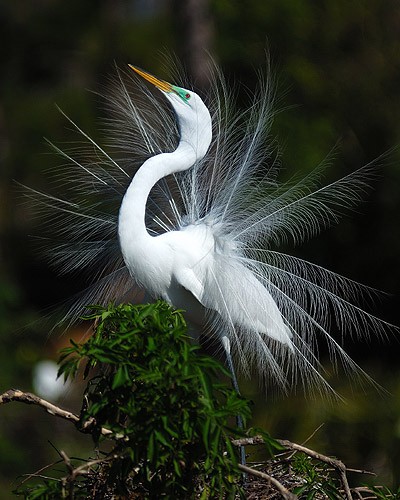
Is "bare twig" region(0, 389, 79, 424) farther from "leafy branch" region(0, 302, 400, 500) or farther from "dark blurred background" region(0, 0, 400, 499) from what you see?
"dark blurred background" region(0, 0, 400, 499)

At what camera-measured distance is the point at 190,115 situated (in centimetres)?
346

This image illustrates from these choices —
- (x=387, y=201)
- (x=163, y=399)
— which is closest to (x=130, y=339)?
(x=163, y=399)

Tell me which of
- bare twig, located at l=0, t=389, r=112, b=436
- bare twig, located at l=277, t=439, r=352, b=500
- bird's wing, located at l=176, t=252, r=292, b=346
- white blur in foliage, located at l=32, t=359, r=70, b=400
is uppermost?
bare twig, located at l=0, t=389, r=112, b=436

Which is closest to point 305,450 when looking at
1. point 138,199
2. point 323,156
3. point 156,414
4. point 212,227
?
point 156,414

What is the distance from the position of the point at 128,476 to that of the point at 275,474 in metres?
0.59

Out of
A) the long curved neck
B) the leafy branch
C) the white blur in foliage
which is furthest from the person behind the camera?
the white blur in foliage

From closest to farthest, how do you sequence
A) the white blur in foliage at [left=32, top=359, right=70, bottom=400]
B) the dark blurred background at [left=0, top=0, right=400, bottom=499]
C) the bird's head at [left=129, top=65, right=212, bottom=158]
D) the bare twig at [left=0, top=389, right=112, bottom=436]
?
the bare twig at [left=0, top=389, right=112, bottom=436] → the bird's head at [left=129, top=65, right=212, bottom=158] → the dark blurred background at [left=0, top=0, right=400, bottom=499] → the white blur in foliage at [left=32, top=359, right=70, bottom=400]

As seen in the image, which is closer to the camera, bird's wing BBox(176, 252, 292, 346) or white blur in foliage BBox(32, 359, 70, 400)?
bird's wing BBox(176, 252, 292, 346)

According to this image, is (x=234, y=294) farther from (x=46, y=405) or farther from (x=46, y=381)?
(x=46, y=381)

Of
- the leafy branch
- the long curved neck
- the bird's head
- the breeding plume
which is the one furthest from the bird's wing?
the leafy branch

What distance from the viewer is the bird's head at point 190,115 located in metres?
3.47

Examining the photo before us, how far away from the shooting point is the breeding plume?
347 centimetres

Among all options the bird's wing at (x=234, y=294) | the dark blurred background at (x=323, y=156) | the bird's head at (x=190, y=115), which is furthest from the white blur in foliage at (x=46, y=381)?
the bird's head at (x=190, y=115)

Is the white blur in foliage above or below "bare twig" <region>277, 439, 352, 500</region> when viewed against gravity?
below
